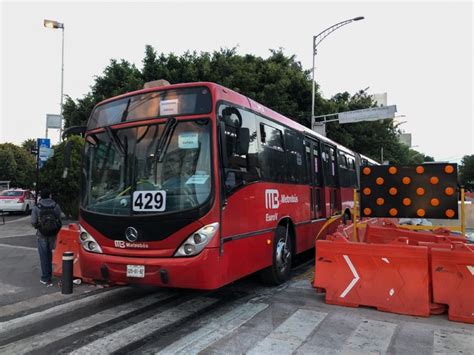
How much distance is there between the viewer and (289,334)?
5.00 m

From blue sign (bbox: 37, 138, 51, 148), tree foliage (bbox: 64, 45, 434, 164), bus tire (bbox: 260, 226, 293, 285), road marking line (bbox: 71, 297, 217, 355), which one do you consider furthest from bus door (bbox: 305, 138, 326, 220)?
tree foliage (bbox: 64, 45, 434, 164)

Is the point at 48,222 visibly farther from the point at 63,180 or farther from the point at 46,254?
the point at 63,180

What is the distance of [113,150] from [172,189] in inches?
50.2

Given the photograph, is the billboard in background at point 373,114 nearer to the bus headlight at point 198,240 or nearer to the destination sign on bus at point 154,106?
the destination sign on bus at point 154,106

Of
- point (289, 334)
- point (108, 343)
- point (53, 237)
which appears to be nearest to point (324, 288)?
point (289, 334)

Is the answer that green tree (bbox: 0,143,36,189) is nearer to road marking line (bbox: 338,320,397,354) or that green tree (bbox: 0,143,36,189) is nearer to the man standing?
the man standing

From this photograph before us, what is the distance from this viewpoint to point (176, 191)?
5.43 meters

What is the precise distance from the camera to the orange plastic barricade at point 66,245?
800cm

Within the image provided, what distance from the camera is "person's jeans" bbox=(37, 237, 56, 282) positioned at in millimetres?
7656

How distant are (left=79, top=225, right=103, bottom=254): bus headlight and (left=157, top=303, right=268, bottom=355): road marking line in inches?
72.8

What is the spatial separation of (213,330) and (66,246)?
4548 millimetres

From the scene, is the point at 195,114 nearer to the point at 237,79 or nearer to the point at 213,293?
the point at 213,293

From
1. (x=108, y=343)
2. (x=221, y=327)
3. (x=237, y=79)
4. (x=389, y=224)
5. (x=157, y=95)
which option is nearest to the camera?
(x=108, y=343)

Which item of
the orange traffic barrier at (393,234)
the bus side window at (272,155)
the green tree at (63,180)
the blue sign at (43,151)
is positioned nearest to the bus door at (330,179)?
the orange traffic barrier at (393,234)
